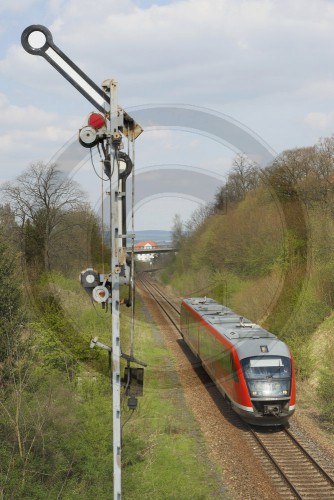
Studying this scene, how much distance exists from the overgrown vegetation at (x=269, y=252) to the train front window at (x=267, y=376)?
5897mm

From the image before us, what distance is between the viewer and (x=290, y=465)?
13.4 metres

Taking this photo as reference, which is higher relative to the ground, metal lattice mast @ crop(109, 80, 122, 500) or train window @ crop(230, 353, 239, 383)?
metal lattice mast @ crop(109, 80, 122, 500)

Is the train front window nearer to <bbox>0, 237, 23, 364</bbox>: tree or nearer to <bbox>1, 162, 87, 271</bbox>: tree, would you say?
<bbox>0, 237, 23, 364</bbox>: tree

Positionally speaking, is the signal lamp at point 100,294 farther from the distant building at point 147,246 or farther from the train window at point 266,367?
the distant building at point 147,246

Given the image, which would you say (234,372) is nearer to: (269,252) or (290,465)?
(290,465)

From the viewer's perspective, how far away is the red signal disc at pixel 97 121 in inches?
320

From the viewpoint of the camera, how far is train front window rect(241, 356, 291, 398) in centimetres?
1493

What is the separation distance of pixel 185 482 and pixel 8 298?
8856mm

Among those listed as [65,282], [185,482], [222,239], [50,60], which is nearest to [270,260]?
[222,239]

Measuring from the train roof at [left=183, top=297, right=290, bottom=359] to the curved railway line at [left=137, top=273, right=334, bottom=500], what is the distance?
2474 mm

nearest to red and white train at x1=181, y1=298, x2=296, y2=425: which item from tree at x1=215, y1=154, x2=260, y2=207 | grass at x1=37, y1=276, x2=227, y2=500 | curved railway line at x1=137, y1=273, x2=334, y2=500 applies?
curved railway line at x1=137, y1=273, x2=334, y2=500

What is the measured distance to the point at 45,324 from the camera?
18.3 m

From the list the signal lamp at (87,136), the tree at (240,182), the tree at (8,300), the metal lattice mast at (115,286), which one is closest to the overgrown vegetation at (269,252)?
the tree at (240,182)

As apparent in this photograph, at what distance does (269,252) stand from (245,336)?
14677 mm
